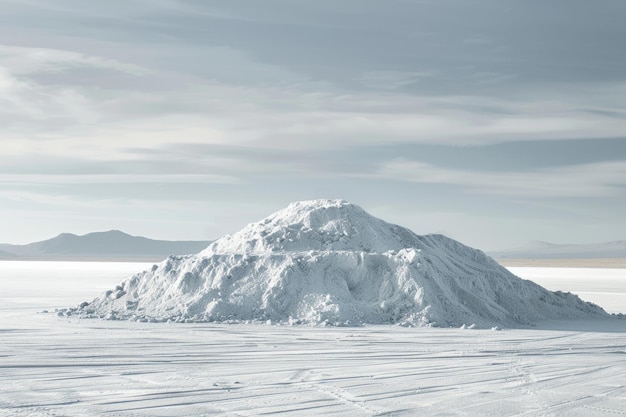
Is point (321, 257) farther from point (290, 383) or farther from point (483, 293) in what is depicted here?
point (290, 383)

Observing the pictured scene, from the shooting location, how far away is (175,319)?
20.9 metres

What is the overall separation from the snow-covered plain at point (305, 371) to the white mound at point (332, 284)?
1.64m

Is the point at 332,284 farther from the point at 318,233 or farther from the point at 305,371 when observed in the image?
the point at 305,371

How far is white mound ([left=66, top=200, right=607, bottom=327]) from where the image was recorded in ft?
68.5

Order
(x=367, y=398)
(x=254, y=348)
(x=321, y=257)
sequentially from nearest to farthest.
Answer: (x=367, y=398) → (x=254, y=348) → (x=321, y=257)

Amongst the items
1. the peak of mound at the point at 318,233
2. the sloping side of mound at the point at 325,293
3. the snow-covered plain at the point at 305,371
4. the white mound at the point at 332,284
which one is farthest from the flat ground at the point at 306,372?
the peak of mound at the point at 318,233

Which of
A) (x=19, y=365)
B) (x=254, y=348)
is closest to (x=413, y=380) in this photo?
(x=254, y=348)

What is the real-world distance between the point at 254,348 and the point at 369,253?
848cm

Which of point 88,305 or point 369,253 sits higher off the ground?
point 369,253

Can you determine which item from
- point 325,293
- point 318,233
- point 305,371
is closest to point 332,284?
point 325,293

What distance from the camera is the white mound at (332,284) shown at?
20891 mm

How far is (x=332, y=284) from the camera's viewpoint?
21750 millimetres

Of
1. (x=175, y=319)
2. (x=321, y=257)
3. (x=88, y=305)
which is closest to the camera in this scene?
(x=175, y=319)

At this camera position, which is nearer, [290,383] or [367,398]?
[367,398]
